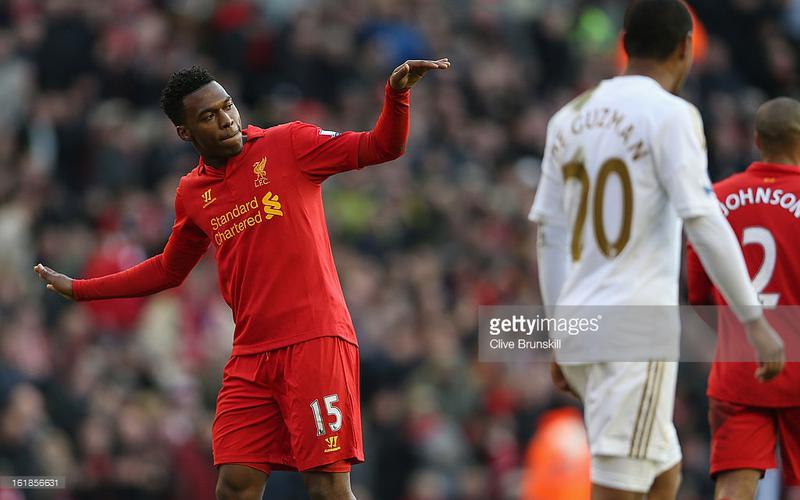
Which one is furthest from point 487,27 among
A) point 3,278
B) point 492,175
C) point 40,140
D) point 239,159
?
Result: point 239,159

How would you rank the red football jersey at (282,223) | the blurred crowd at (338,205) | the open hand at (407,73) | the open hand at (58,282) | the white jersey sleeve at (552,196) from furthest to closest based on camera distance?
the blurred crowd at (338,205) < the open hand at (58,282) < the red football jersey at (282,223) < the open hand at (407,73) < the white jersey sleeve at (552,196)

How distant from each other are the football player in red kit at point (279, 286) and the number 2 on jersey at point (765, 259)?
1.82 metres

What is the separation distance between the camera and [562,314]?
6.46 m

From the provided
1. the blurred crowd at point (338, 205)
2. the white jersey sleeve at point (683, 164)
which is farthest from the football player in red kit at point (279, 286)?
the blurred crowd at point (338, 205)

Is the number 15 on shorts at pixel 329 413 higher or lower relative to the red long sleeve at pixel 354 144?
lower

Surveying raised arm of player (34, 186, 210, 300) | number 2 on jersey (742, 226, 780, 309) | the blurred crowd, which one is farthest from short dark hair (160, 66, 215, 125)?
the blurred crowd

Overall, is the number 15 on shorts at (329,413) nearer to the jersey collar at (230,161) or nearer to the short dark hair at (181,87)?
the jersey collar at (230,161)

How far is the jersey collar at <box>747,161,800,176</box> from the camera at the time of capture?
25.4ft

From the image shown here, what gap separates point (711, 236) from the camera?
602 cm

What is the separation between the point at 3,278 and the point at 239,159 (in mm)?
7922

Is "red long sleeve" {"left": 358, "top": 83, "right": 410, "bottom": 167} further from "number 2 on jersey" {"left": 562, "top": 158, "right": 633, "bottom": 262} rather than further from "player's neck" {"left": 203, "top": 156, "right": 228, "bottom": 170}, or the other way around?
"number 2 on jersey" {"left": 562, "top": 158, "right": 633, "bottom": 262}

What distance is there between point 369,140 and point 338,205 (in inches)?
377

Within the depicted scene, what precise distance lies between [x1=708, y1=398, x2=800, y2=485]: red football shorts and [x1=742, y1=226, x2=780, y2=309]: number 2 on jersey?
21.8 inches

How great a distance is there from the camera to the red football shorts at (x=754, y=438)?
7.65 meters
